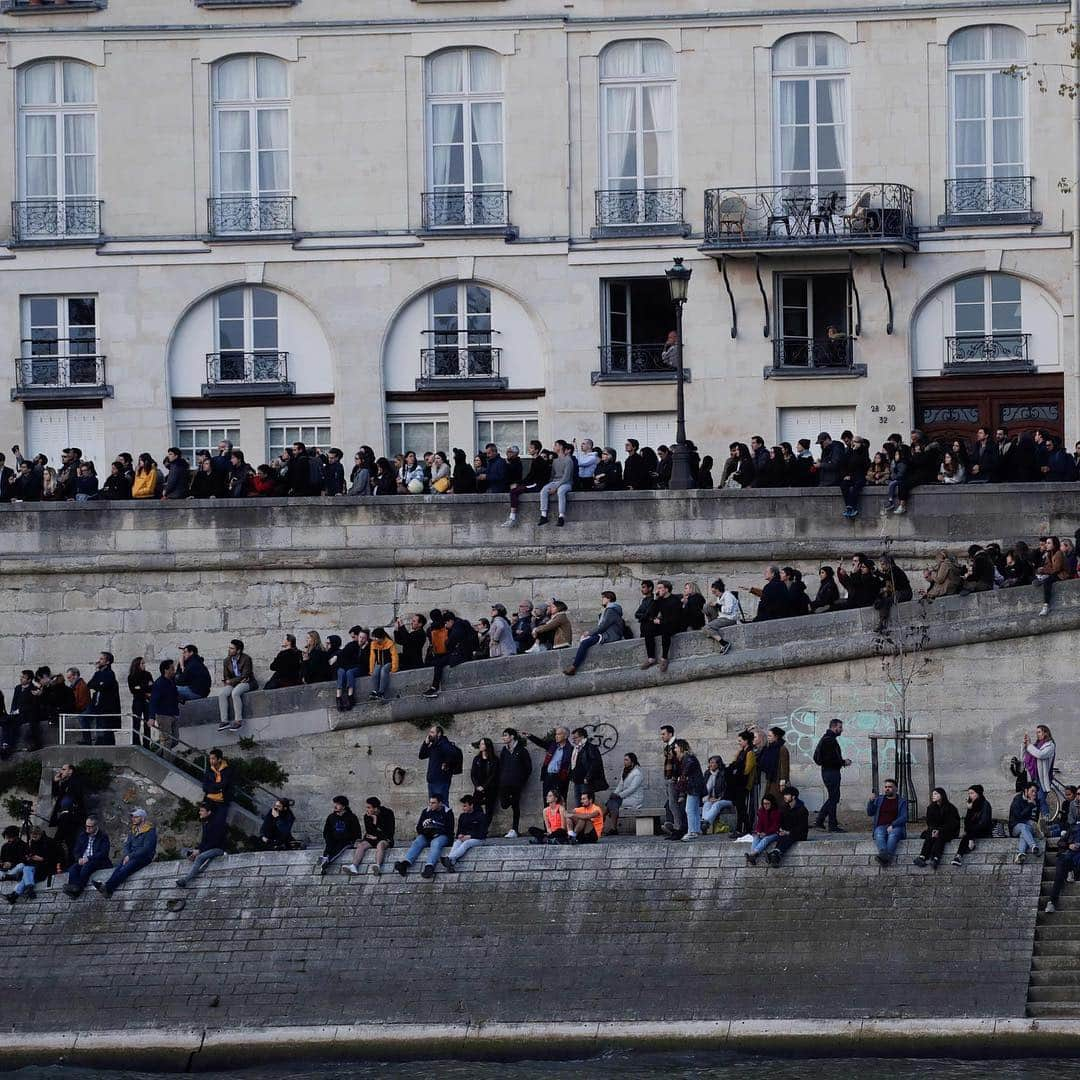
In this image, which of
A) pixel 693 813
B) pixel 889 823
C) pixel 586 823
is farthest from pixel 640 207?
pixel 889 823

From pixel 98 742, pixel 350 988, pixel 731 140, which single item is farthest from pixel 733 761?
pixel 731 140

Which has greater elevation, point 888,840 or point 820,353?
point 820,353

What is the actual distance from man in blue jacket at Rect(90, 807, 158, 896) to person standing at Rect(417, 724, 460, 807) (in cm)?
337

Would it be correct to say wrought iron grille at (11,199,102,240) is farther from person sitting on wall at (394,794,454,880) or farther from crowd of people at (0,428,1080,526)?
person sitting on wall at (394,794,454,880)

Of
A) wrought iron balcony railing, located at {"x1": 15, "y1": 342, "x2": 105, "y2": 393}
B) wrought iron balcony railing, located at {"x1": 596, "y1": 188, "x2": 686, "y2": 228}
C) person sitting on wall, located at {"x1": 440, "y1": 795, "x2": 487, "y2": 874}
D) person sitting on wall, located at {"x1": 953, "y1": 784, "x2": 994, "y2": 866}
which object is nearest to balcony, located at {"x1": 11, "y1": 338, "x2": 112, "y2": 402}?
wrought iron balcony railing, located at {"x1": 15, "y1": 342, "x2": 105, "y2": 393}

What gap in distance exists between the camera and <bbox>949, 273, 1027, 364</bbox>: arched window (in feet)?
149

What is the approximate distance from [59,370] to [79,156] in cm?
332

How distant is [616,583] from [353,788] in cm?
457

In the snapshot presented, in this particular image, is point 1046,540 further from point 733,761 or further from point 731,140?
point 731,140

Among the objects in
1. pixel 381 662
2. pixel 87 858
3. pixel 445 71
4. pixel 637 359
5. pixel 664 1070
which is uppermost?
pixel 445 71

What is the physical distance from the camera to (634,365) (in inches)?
1810

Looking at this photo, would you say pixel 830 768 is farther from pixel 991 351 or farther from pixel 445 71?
pixel 445 71

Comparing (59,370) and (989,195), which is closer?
(989,195)

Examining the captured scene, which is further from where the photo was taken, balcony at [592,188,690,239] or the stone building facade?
balcony at [592,188,690,239]
